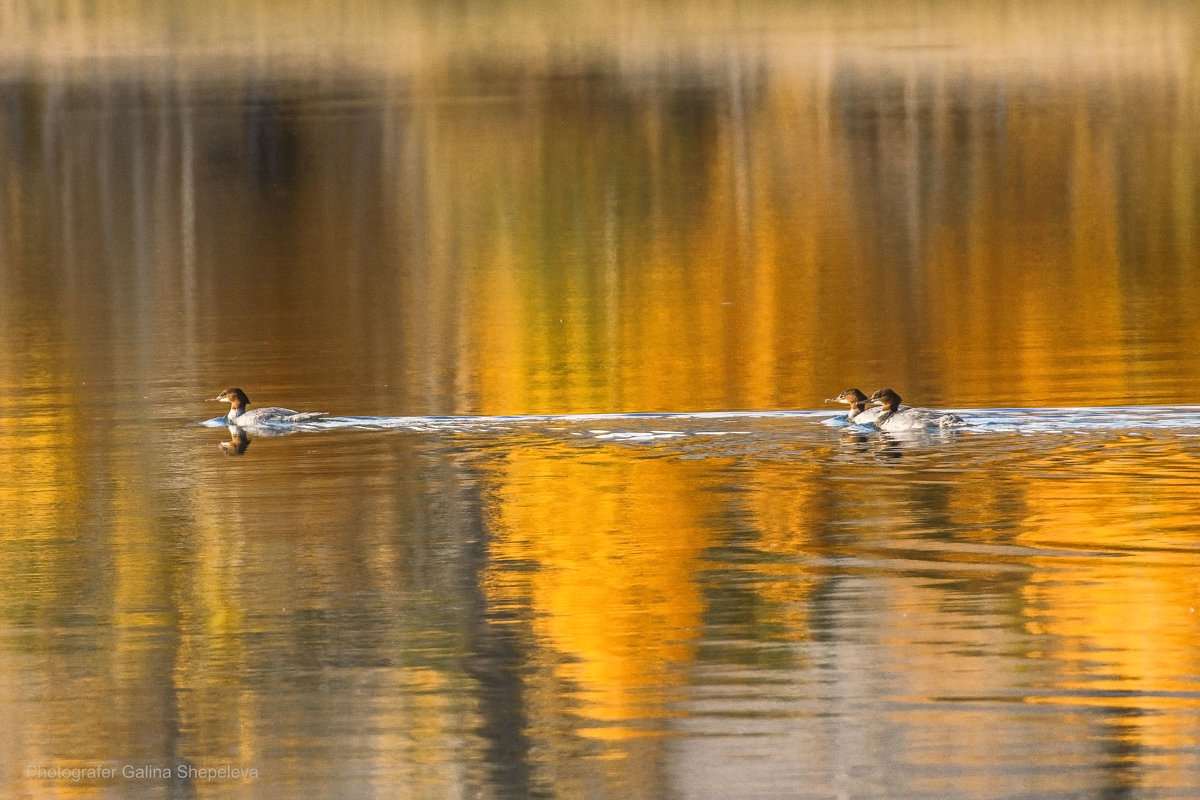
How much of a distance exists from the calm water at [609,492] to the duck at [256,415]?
23cm

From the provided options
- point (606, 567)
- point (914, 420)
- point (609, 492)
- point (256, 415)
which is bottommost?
point (606, 567)

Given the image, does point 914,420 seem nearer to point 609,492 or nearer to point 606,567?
point 609,492

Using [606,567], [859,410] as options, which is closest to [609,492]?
[606,567]

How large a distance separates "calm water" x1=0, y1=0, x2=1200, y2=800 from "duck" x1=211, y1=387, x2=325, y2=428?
0.76ft

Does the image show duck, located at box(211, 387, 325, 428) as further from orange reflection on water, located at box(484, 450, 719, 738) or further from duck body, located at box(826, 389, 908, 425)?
duck body, located at box(826, 389, 908, 425)

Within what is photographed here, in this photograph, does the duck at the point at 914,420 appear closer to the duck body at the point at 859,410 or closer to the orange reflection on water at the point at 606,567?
the duck body at the point at 859,410

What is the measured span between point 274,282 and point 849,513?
1787 cm

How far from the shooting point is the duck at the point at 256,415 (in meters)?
19.1

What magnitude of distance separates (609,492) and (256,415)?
414cm

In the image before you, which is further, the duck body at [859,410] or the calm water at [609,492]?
the duck body at [859,410]

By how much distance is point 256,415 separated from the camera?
62.7 feet

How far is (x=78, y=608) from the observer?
43.4 ft

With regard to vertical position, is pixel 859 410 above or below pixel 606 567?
above

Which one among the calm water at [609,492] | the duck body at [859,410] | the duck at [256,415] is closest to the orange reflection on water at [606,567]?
the calm water at [609,492]
